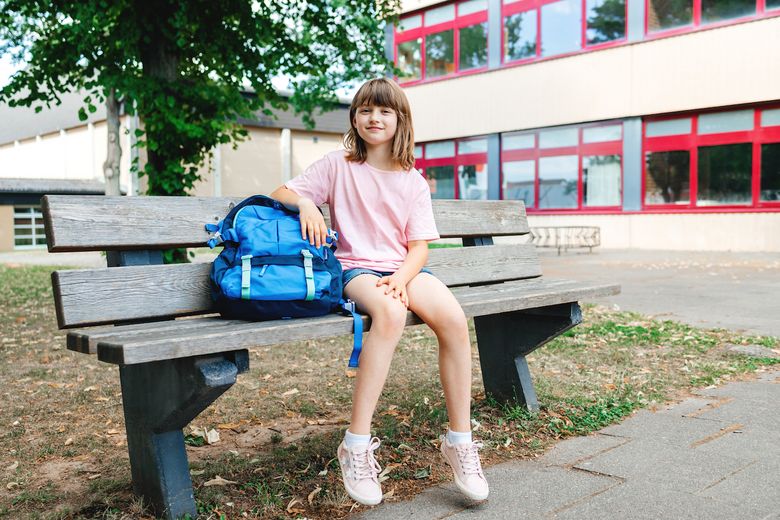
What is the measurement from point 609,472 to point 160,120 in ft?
22.3

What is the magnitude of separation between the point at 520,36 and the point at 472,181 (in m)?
4.19

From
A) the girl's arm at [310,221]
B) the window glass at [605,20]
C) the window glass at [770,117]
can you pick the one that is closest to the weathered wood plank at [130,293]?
the girl's arm at [310,221]

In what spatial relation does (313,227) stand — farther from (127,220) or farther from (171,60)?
(171,60)

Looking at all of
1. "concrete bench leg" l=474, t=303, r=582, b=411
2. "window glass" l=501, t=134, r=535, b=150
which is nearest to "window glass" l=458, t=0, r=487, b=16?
"window glass" l=501, t=134, r=535, b=150

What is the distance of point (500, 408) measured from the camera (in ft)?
12.2

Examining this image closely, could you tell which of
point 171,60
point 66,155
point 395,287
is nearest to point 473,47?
point 171,60

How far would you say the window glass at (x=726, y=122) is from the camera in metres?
16.6

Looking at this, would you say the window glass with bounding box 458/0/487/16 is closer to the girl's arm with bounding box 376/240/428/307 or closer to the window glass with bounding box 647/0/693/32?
the window glass with bounding box 647/0/693/32

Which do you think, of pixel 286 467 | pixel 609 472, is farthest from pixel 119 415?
pixel 609 472

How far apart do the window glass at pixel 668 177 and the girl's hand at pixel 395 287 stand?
642 inches

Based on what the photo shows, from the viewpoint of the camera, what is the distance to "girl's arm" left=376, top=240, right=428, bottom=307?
2.73 metres

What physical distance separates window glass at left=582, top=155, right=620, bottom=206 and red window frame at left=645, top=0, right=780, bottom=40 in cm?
300

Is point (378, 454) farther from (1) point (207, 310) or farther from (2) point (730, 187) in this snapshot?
(2) point (730, 187)

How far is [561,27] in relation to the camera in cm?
1967
